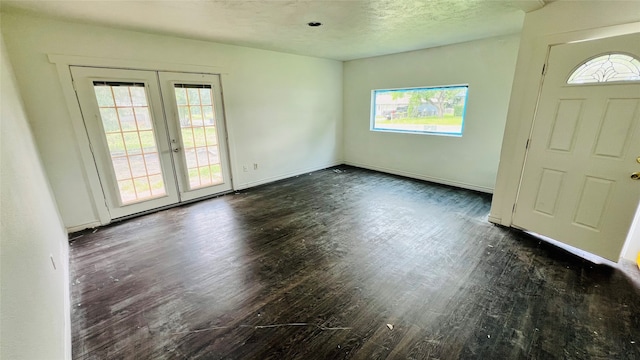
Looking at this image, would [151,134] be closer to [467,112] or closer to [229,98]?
[229,98]

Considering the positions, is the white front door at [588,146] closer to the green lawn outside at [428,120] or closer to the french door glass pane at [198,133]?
the green lawn outside at [428,120]

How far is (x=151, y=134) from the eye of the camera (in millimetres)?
3711

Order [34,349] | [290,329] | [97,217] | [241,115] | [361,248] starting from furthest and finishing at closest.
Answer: [241,115] < [97,217] < [361,248] < [290,329] < [34,349]

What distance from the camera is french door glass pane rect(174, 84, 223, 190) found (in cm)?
399

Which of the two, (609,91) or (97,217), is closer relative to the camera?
(609,91)

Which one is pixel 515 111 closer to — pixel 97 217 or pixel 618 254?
pixel 618 254

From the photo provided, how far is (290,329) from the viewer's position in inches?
73.5

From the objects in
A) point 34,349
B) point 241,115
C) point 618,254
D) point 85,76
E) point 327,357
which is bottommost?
point 327,357

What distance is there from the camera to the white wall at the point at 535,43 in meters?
2.29

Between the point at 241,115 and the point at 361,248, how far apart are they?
3.21 metres

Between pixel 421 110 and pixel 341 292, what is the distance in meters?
4.16

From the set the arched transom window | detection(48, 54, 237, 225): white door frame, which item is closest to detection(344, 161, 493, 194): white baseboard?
the arched transom window

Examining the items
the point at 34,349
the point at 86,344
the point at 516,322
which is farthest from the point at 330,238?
the point at 34,349

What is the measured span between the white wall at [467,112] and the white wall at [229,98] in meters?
0.65
